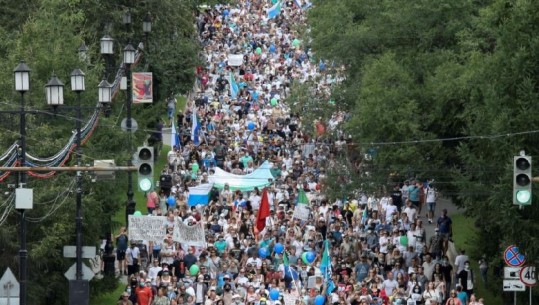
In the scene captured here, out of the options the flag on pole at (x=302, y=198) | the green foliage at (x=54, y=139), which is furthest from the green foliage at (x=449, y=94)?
the green foliage at (x=54, y=139)

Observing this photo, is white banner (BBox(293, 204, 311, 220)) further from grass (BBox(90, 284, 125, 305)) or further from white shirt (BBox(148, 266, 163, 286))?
white shirt (BBox(148, 266, 163, 286))

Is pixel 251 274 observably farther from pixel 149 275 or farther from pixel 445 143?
pixel 445 143

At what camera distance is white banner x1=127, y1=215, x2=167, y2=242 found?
172 feet

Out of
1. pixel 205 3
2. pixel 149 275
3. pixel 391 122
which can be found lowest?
pixel 149 275

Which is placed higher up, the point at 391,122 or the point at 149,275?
the point at 391,122

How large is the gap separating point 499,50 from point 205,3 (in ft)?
119

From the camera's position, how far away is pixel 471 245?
186ft

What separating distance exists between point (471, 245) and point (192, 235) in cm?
797

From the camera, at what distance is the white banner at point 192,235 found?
2092 inches

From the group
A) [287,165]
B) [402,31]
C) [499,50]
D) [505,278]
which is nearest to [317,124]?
[287,165]

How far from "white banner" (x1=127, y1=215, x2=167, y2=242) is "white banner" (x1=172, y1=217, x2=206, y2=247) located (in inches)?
33.8

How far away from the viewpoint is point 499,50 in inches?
2042

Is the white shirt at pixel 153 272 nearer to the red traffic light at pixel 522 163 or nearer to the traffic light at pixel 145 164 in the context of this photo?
the traffic light at pixel 145 164

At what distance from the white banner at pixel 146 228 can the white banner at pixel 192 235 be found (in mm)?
A: 859
